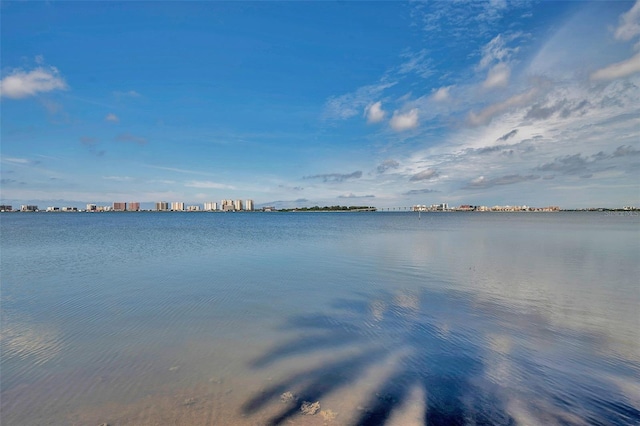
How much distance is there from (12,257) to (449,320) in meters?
28.2

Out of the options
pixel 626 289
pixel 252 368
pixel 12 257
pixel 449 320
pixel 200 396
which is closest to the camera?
pixel 200 396

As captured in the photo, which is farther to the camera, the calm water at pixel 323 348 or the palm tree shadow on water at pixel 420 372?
the calm water at pixel 323 348

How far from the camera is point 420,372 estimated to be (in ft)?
20.8

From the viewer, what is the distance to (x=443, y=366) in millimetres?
6602

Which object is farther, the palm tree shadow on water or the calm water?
the calm water

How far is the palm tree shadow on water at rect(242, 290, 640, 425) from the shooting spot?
5.10 meters

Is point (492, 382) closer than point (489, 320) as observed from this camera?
Yes

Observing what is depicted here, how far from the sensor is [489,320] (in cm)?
937

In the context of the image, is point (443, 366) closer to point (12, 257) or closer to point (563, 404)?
point (563, 404)

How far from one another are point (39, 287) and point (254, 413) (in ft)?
45.6

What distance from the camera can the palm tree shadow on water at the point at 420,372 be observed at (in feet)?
16.7

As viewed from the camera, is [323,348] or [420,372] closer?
[420,372]

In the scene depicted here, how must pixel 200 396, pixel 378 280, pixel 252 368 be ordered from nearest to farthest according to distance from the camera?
pixel 200 396, pixel 252 368, pixel 378 280

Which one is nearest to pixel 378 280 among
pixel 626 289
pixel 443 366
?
pixel 443 366
